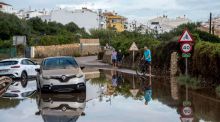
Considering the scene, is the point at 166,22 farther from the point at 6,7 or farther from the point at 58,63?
the point at 58,63

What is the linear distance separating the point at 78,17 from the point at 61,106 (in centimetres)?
12381

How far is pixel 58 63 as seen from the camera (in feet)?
71.1

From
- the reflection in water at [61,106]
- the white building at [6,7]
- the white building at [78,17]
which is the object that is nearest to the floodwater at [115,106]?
the reflection in water at [61,106]

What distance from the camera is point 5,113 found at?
14.3 m

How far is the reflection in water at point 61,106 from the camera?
12609 mm

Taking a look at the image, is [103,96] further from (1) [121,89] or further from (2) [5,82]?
(2) [5,82]

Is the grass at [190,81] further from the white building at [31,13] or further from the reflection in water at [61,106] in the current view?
the white building at [31,13]

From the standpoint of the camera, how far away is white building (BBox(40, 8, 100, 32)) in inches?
5404

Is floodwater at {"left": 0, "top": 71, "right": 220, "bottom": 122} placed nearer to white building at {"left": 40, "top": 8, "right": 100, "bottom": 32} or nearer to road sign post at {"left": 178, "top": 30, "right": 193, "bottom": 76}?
road sign post at {"left": 178, "top": 30, "right": 193, "bottom": 76}

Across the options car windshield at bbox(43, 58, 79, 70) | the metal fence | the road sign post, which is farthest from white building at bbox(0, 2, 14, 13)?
the road sign post

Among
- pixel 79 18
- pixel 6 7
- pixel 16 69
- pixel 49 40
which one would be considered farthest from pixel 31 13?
pixel 16 69

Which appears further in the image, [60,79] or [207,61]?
[207,61]

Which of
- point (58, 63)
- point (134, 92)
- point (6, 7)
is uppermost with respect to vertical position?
point (6, 7)

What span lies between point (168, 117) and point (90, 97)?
6345mm
